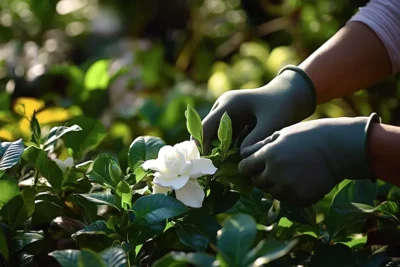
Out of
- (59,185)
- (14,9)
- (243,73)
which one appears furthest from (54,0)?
(59,185)

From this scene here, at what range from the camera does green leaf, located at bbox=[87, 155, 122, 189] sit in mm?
1219

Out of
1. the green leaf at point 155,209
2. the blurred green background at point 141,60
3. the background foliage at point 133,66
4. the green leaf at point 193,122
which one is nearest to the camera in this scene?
the green leaf at point 155,209

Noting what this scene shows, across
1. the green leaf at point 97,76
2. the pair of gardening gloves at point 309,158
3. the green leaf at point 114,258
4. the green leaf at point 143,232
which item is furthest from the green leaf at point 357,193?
the green leaf at point 97,76

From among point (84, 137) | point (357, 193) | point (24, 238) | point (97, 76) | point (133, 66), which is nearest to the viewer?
point (24, 238)

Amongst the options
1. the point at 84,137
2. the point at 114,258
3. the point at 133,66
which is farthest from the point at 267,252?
the point at 133,66

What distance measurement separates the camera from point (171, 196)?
45.6 inches

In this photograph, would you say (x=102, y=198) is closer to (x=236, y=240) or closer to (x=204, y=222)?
(x=204, y=222)

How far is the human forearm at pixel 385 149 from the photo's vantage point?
114 cm

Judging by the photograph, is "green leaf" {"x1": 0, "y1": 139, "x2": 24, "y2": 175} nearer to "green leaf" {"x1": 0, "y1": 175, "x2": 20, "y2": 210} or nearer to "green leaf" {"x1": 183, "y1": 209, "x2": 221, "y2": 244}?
"green leaf" {"x1": 0, "y1": 175, "x2": 20, "y2": 210}

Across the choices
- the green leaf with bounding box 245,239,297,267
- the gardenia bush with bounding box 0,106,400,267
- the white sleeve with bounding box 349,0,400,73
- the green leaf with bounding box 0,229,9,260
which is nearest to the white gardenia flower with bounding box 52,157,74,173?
the gardenia bush with bounding box 0,106,400,267

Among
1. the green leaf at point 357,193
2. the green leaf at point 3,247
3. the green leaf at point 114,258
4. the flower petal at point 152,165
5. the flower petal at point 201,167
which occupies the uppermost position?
the green leaf at point 114,258

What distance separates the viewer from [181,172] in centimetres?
116

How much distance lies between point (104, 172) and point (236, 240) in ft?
1.34

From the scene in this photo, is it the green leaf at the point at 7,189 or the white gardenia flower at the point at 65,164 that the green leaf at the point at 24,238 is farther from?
the white gardenia flower at the point at 65,164
